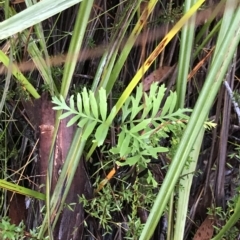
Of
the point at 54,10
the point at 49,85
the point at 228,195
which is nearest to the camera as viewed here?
the point at 54,10

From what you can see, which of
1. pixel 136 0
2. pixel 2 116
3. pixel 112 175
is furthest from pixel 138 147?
pixel 2 116

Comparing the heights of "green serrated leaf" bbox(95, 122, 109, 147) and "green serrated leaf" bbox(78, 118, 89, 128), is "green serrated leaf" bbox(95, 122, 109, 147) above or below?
below

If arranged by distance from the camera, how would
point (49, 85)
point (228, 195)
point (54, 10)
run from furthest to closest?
point (228, 195) → point (49, 85) → point (54, 10)

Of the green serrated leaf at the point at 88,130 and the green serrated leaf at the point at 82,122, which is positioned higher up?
the green serrated leaf at the point at 82,122

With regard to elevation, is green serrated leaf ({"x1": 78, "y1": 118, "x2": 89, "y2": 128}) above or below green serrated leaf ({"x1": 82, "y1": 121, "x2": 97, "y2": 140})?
above

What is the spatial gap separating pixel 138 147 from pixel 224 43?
17 cm

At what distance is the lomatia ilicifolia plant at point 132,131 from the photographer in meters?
0.48

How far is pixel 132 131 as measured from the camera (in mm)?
487

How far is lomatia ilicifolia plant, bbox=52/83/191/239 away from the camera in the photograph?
1.57 feet

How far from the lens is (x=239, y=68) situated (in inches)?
29.6

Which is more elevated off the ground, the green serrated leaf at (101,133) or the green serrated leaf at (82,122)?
the green serrated leaf at (82,122)

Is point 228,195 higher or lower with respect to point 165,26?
lower

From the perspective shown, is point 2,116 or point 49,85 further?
point 2,116

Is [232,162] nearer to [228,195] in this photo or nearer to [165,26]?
[228,195]
